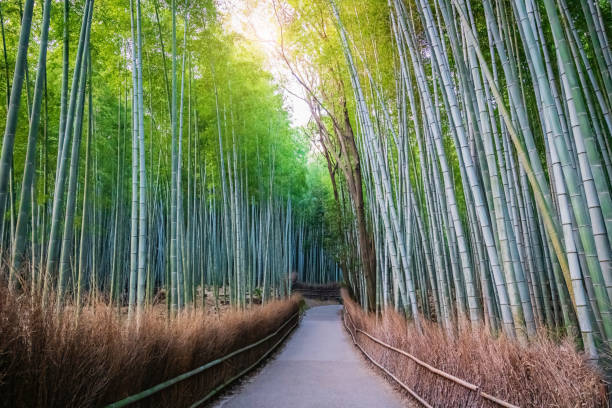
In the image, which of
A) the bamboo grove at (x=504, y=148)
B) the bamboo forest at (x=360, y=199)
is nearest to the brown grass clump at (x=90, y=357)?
the bamboo forest at (x=360, y=199)

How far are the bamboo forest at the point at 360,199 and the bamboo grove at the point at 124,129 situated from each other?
42mm

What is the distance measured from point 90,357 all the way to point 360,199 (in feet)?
22.3

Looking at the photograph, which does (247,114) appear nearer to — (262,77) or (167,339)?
(262,77)

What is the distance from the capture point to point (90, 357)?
1.86m

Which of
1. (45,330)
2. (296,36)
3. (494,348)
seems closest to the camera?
(45,330)

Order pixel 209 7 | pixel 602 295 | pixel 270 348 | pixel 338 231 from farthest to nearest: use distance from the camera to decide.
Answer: pixel 338 231 → pixel 270 348 → pixel 209 7 → pixel 602 295

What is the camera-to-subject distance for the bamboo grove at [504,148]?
6.77 ft

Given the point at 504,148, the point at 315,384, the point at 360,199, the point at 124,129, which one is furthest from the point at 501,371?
the point at 124,129

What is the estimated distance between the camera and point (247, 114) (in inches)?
328

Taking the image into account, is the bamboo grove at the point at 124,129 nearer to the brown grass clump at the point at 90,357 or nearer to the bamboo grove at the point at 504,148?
the brown grass clump at the point at 90,357

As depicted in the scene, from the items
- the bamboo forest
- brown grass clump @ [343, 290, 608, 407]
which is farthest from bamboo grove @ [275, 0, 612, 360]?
brown grass clump @ [343, 290, 608, 407]

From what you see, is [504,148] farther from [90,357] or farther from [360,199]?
[360,199]

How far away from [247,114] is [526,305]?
6.82 metres

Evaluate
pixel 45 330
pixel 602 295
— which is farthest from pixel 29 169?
pixel 602 295
